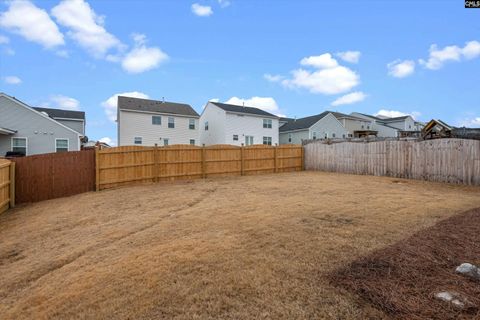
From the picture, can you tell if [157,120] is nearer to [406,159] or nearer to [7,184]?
[7,184]

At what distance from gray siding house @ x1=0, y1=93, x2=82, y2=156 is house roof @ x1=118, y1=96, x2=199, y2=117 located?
7.09 metres

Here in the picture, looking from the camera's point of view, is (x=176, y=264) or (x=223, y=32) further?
(x=223, y=32)

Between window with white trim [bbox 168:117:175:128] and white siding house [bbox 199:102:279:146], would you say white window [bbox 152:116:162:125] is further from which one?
white siding house [bbox 199:102:279:146]

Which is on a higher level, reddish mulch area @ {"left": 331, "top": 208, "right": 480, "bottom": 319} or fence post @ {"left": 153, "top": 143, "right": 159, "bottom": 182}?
fence post @ {"left": 153, "top": 143, "right": 159, "bottom": 182}

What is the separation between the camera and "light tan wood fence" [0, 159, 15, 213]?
8438 millimetres

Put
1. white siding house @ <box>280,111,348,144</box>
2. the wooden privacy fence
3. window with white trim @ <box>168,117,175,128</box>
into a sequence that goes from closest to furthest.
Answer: the wooden privacy fence → window with white trim @ <box>168,117,175,128</box> → white siding house @ <box>280,111,348,144</box>

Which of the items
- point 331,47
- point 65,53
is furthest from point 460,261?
point 331,47

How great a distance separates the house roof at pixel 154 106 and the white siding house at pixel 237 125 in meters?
2.40

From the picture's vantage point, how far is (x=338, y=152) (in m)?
16.3

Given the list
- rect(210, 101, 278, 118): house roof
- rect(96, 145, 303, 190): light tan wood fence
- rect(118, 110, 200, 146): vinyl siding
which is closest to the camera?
rect(96, 145, 303, 190): light tan wood fence

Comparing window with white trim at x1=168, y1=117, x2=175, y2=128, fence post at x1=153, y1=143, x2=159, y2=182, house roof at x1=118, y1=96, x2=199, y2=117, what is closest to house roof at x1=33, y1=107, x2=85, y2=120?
house roof at x1=118, y1=96, x2=199, y2=117

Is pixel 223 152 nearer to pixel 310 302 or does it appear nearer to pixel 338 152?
pixel 338 152

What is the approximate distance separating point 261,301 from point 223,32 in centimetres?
1548

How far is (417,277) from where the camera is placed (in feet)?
9.90
